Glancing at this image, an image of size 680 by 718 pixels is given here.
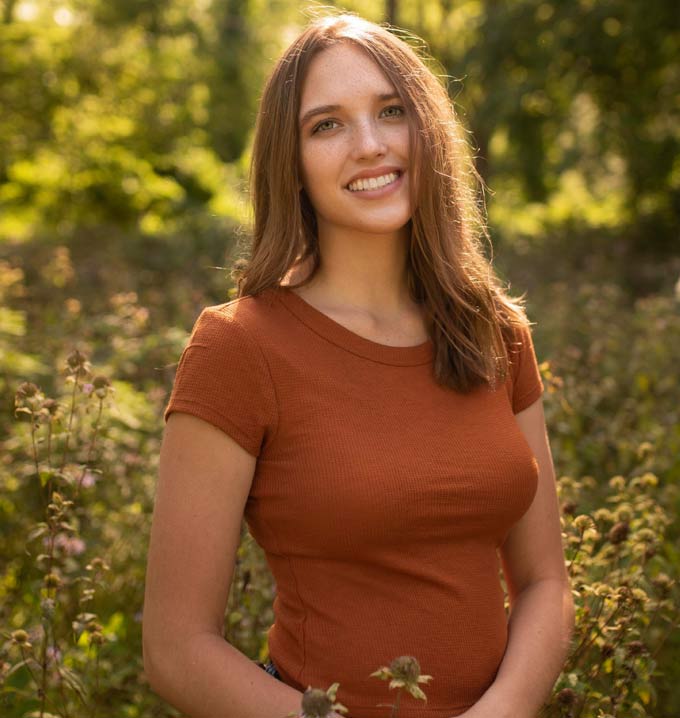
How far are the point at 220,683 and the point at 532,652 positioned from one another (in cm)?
68

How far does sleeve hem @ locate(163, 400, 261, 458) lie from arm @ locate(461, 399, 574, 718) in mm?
676

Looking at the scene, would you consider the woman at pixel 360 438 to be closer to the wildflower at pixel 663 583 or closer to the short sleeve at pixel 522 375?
the short sleeve at pixel 522 375

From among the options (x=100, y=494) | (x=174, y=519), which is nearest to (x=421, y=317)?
(x=174, y=519)

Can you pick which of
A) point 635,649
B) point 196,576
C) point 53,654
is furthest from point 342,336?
point 53,654

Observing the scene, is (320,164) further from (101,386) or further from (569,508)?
(569,508)

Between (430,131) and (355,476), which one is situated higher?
(430,131)

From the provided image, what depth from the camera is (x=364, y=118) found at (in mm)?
2262

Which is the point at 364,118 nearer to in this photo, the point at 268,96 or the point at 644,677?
the point at 268,96

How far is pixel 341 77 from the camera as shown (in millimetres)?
2275

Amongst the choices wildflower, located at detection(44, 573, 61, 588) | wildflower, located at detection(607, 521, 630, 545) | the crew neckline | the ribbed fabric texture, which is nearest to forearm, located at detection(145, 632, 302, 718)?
the ribbed fabric texture

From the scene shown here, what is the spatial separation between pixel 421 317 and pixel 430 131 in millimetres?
435

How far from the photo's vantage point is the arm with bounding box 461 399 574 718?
2.05m

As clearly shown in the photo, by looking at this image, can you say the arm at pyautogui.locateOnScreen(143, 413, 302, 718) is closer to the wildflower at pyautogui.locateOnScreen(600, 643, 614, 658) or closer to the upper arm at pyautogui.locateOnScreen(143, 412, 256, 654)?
the upper arm at pyautogui.locateOnScreen(143, 412, 256, 654)

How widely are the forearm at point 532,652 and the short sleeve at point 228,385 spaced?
2.24ft
